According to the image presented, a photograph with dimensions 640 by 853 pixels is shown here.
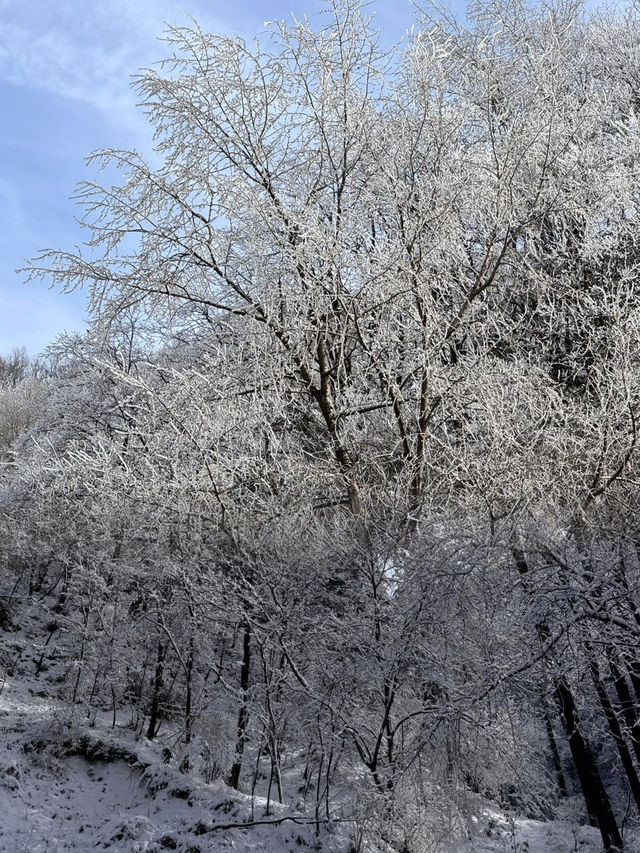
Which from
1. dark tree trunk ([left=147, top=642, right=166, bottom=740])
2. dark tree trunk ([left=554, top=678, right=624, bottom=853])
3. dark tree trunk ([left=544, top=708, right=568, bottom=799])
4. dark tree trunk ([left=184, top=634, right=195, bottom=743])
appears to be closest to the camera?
dark tree trunk ([left=544, top=708, right=568, bottom=799])

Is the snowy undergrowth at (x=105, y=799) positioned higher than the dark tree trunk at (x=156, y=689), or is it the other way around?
the dark tree trunk at (x=156, y=689)

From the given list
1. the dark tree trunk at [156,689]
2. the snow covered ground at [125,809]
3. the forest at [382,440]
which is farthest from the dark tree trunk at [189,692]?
the forest at [382,440]

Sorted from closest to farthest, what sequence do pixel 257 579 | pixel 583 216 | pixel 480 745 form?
pixel 480 745, pixel 257 579, pixel 583 216

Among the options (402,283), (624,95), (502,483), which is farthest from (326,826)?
(624,95)

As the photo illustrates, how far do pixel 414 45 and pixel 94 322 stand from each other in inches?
153

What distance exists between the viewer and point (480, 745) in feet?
15.9

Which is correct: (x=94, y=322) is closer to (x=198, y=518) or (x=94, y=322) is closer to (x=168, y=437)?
(x=168, y=437)

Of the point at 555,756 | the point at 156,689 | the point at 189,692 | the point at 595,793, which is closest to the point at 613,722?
the point at 595,793

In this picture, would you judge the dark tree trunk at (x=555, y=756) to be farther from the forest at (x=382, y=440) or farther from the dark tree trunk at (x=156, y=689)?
the dark tree trunk at (x=156, y=689)

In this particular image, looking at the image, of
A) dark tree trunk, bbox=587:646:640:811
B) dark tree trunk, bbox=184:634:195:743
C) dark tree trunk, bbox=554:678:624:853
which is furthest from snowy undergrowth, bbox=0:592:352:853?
dark tree trunk, bbox=554:678:624:853

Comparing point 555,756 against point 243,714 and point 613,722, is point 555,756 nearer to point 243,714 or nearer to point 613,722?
point 613,722

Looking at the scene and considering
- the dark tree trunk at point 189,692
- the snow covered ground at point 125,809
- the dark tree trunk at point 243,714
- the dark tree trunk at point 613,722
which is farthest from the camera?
the dark tree trunk at point 189,692

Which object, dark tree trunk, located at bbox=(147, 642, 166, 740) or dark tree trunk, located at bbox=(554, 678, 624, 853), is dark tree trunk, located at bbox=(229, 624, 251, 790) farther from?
dark tree trunk, located at bbox=(554, 678, 624, 853)

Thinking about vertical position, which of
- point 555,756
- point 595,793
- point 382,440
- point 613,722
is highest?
point 382,440
